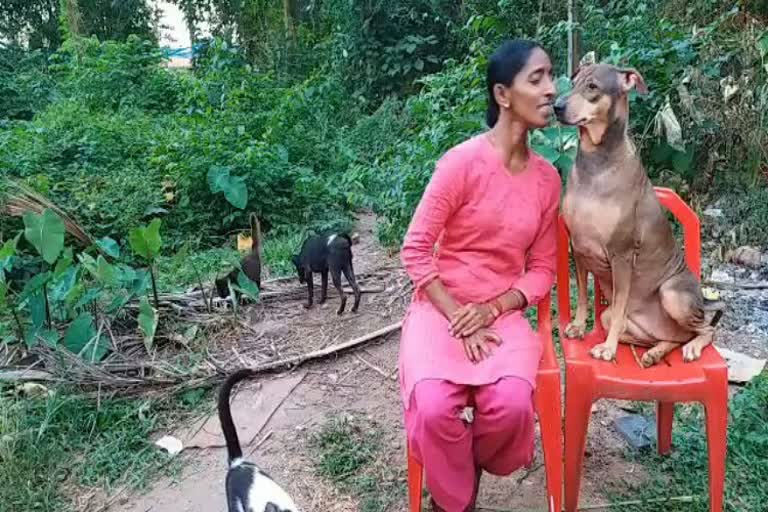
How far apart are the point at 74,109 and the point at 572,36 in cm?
695

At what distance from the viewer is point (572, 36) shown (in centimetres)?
527

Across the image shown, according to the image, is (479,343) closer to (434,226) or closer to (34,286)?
(434,226)

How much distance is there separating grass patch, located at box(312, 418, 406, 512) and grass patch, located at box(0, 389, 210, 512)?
27.0 inches

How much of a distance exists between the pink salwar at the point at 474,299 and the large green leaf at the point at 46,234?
2066mm

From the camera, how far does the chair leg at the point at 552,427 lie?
2412 mm

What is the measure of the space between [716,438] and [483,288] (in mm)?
923

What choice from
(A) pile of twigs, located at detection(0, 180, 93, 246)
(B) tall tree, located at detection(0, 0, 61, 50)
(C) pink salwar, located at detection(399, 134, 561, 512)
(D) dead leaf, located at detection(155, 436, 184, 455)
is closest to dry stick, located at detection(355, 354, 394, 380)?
(D) dead leaf, located at detection(155, 436, 184, 455)

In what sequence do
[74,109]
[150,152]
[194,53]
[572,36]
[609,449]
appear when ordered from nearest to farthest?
[609,449] → [572,36] → [150,152] → [74,109] → [194,53]

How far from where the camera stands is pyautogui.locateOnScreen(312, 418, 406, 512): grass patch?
2.81 m

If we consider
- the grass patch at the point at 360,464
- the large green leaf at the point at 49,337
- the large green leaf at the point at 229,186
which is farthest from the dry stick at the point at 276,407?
the large green leaf at the point at 229,186

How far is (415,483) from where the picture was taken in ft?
8.21

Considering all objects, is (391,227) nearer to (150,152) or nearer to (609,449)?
(609,449)

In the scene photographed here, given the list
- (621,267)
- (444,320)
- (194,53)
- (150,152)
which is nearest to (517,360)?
(444,320)

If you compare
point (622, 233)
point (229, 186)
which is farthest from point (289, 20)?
point (622, 233)
